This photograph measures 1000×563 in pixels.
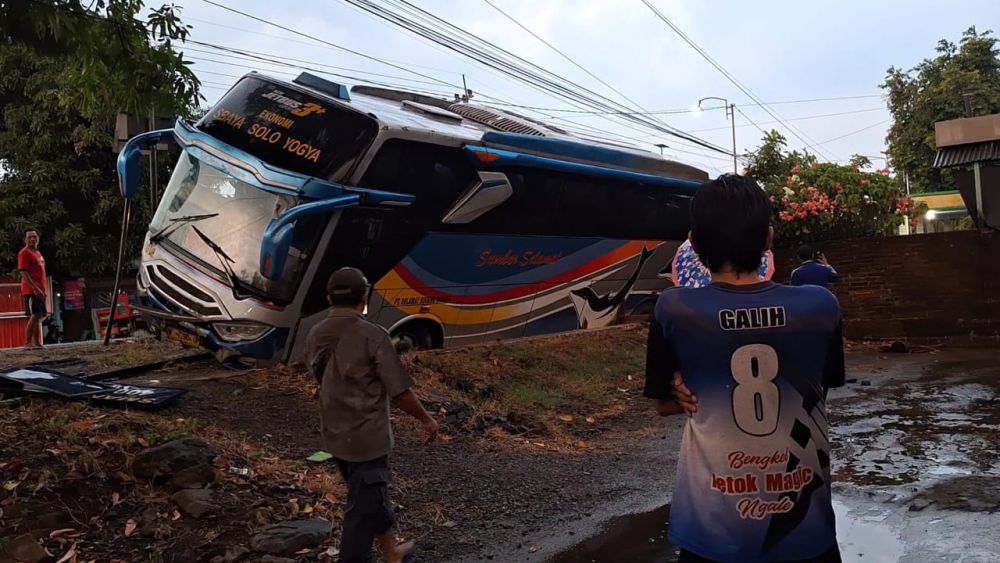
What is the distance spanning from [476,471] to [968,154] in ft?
42.0

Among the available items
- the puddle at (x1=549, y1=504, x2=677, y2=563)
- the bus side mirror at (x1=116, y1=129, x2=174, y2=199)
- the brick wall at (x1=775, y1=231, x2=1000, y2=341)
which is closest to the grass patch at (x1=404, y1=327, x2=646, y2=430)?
the puddle at (x1=549, y1=504, x2=677, y2=563)

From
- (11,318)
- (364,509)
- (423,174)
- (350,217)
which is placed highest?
(423,174)

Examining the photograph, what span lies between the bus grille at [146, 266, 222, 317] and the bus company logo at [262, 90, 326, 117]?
7.27 ft

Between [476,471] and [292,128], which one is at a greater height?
[292,128]

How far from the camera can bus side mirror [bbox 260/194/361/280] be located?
22.9 feet

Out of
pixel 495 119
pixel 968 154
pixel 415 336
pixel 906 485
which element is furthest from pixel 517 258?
pixel 968 154

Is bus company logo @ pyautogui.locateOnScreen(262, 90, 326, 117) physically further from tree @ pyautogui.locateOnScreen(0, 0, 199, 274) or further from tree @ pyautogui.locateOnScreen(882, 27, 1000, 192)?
tree @ pyautogui.locateOnScreen(882, 27, 1000, 192)

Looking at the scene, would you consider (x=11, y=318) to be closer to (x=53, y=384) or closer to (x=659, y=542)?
(x=53, y=384)

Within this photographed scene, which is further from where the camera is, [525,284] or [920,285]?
[920,285]

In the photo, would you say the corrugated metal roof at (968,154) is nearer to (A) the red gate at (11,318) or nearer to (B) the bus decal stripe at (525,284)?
(B) the bus decal stripe at (525,284)

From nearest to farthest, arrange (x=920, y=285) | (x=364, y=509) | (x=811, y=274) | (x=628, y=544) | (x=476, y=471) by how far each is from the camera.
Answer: (x=364, y=509) < (x=628, y=544) < (x=476, y=471) < (x=811, y=274) < (x=920, y=285)

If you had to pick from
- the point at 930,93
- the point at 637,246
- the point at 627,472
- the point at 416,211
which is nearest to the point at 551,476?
the point at 627,472

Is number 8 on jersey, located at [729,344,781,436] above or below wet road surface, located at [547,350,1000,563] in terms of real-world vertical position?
above

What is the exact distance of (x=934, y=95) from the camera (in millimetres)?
31547
